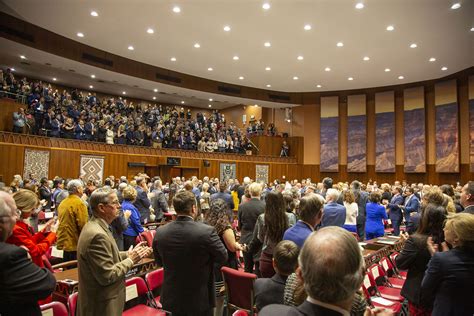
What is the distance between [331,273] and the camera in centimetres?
104

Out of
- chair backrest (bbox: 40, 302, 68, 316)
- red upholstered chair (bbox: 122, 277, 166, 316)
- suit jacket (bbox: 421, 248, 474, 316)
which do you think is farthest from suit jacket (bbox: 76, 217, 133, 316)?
suit jacket (bbox: 421, 248, 474, 316)

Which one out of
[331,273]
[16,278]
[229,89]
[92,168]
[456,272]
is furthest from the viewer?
[229,89]

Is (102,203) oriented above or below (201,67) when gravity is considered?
below

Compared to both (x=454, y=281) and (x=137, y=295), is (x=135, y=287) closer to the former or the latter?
(x=137, y=295)

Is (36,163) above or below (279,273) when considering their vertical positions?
above

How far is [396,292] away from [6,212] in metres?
3.76

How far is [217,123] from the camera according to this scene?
1948 centimetres

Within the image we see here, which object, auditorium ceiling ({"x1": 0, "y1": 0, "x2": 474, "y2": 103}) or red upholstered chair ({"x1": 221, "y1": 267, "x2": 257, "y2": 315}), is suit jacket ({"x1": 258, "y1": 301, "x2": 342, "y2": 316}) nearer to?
red upholstered chair ({"x1": 221, "y1": 267, "x2": 257, "y2": 315})

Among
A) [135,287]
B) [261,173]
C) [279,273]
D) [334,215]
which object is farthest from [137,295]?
[261,173]

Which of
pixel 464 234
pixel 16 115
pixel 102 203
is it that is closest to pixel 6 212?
pixel 102 203

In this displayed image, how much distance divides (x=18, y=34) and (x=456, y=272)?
45.6ft

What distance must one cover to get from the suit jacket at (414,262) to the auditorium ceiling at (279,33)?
27.6 ft

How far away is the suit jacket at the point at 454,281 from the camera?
2066 mm

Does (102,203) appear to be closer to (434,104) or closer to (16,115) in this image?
(16,115)
